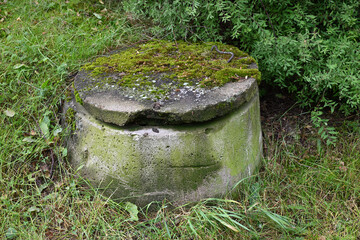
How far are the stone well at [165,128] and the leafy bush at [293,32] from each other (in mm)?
395

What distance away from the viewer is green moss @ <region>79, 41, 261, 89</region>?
230 centimetres

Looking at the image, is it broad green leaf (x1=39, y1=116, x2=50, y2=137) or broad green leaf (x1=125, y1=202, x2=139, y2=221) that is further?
broad green leaf (x1=39, y1=116, x2=50, y2=137)

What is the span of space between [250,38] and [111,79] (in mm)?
1293

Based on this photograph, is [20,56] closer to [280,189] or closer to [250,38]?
[250,38]

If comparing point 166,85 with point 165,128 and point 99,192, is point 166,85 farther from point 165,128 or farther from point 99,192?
point 99,192

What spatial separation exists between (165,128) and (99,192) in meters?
0.67

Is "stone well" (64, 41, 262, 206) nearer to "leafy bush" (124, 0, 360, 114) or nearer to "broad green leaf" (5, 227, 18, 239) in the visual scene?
"leafy bush" (124, 0, 360, 114)

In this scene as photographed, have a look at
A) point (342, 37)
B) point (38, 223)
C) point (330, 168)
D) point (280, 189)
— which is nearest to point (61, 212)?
point (38, 223)

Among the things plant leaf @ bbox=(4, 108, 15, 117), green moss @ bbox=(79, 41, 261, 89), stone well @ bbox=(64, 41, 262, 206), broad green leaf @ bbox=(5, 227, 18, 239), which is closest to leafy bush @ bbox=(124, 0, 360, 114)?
green moss @ bbox=(79, 41, 261, 89)

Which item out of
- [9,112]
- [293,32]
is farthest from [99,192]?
[293,32]

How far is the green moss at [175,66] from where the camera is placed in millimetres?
2301

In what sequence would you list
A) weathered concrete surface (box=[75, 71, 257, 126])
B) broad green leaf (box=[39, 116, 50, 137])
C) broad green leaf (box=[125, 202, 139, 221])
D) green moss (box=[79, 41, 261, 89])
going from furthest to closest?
broad green leaf (box=[39, 116, 50, 137])
green moss (box=[79, 41, 261, 89])
broad green leaf (box=[125, 202, 139, 221])
weathered concrete surface (box=[75, 71, 257, 126])

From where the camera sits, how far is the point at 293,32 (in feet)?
9.40

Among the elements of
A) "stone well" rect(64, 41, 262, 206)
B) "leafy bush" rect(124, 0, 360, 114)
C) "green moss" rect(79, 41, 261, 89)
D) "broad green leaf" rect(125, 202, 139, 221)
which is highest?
"leafy bush" rect(124, 0, 360, 114)
